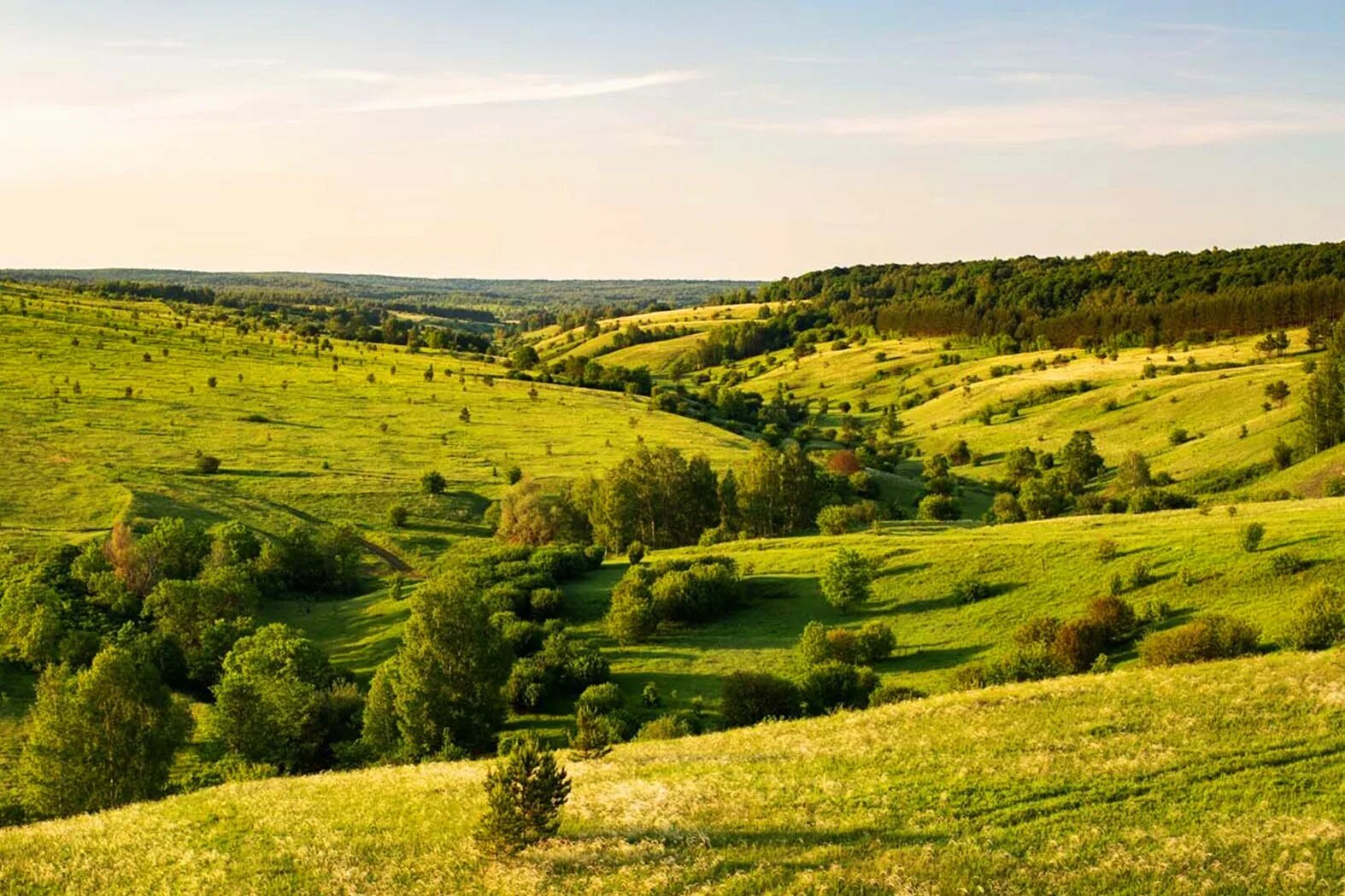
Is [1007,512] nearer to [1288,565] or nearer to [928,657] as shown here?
[1288,565]

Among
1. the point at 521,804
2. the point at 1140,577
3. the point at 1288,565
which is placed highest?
the point at 521,804

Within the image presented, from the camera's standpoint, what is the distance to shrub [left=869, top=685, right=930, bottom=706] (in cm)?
4056

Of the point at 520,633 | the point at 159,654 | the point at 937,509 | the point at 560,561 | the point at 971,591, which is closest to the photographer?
the point at 971,591

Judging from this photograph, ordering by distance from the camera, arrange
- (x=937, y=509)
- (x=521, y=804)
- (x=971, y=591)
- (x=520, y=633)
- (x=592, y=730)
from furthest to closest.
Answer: (x=937, y=509)
(x=520, y=633)
(x=971, y=591)
(x=592, y=730)
(x=521, y=804)

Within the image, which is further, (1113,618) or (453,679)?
(453,679)

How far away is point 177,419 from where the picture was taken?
4921 inches

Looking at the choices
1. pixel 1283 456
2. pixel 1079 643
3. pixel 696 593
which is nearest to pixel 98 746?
pixel 696 593

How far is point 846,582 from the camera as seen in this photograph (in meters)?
56.2

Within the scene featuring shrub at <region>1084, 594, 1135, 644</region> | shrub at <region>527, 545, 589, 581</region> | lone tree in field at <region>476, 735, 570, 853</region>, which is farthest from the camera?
shrub at <region>527, 545, 589, 581</region>

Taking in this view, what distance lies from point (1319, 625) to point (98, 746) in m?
47.3

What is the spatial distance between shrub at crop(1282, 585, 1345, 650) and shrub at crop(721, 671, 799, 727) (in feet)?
64.4

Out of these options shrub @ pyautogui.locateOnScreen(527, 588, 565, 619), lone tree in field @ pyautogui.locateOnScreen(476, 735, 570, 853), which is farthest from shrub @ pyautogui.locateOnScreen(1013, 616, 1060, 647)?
lone tree in field @ pyautogui.locateOnScreen(476, 735, 570, 853)

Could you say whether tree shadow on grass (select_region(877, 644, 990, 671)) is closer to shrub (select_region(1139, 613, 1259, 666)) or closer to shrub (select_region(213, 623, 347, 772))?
shrub (select_region(1139, 613, 1259, 666))

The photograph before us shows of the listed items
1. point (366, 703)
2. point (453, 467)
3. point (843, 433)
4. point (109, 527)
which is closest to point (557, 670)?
point (366, 703)
